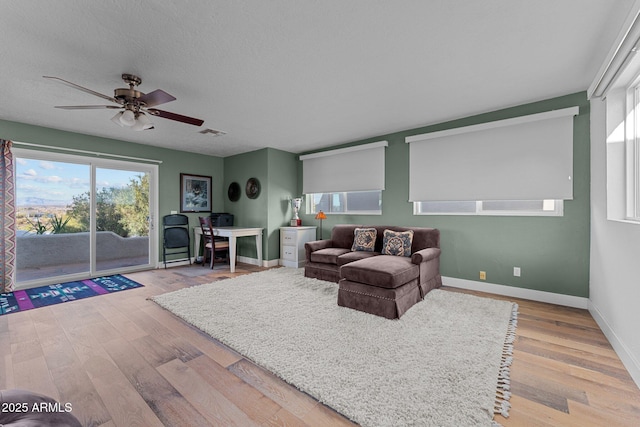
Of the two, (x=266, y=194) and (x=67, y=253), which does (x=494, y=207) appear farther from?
(x=67, y=253)

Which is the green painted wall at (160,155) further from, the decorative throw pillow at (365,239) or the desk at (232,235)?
the decorative throw pillow at (365,239)

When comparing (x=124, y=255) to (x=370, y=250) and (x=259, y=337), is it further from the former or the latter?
(x=370, y=250)

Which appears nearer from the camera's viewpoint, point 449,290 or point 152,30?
point 152,30

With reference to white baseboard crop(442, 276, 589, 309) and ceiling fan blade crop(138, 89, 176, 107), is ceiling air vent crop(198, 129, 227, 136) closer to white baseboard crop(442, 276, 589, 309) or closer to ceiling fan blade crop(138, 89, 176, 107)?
ceiling fan blade crop(138, 89, 176, 107)

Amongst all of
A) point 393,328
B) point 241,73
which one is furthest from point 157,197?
A: point 393,328

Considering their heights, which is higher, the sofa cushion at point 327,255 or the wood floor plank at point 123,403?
the sofa cushion at point 327,255

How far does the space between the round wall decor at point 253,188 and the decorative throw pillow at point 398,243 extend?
3.01 metres

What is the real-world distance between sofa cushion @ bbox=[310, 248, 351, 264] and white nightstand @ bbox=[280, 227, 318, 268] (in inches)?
43.7

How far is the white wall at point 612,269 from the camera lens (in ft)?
6.06

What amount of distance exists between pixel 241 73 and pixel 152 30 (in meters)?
0.78

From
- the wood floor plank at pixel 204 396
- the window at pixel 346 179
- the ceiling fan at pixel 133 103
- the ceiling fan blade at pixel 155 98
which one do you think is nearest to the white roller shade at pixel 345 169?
the window at pixel 346 179

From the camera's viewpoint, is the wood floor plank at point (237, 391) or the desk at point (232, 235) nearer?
the wood floor plank at point (237, 391)

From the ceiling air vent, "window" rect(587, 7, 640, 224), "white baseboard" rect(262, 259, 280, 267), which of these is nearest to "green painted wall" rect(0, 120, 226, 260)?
the ceiling air vent

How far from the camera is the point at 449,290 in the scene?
3711 mm
